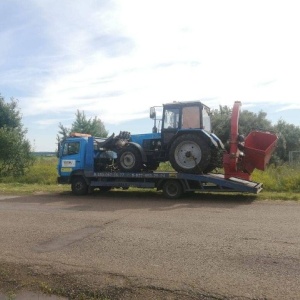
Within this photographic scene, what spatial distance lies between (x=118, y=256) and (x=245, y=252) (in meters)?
2.03

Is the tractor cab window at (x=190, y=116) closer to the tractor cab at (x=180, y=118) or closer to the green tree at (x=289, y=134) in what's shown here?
the tractor cab at (x=180, y=118)

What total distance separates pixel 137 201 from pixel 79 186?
133 inches

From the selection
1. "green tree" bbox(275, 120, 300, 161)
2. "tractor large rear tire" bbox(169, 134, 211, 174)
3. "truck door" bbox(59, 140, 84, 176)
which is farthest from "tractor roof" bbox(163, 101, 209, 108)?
"green tree" bbox(275, 120, 300, 161)

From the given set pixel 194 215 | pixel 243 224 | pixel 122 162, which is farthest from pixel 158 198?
pixel 243 224

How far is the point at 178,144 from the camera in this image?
44.8 ft

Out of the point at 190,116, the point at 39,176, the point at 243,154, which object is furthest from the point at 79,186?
the point at 39,176

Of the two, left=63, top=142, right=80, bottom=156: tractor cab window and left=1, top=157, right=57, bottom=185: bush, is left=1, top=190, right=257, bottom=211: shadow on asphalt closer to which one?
left=63, top=142, right=80, bottom=156: tractor cab window

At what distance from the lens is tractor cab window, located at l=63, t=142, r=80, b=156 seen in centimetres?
1579

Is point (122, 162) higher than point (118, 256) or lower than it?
higher

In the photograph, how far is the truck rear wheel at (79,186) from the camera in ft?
50.5

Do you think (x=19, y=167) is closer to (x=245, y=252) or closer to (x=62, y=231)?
(x=62, y=231)

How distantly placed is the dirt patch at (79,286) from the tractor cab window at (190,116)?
8926 millimetres

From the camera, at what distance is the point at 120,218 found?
9.53m

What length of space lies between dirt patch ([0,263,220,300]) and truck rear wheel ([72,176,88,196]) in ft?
31.2
